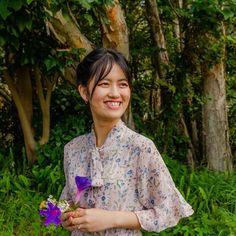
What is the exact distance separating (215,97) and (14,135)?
2.35 m

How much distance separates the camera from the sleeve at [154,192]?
1611 mm

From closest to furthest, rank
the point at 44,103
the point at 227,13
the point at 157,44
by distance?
1. the point at 227,13
2. the point at 44,103
3. the point at 157,44

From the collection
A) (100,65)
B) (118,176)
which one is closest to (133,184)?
(118,176)

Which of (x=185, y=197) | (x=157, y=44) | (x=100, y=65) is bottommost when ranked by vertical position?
(x=185, y=197)

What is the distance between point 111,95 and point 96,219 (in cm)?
41

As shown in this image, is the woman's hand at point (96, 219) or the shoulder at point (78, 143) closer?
the woman's hand at point (96, 219)

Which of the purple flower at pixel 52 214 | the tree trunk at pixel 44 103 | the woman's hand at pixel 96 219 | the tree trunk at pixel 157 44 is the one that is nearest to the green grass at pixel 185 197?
the tree trunk at pixel 44 103

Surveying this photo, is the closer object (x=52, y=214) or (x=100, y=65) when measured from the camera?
(x=52, y=214)

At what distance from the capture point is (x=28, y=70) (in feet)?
16.4

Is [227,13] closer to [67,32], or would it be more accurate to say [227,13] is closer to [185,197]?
[67,32]

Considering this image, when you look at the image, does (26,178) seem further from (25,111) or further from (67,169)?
(67,169)

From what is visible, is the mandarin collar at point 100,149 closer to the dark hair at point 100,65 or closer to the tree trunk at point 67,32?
the dark hair at point 100,65

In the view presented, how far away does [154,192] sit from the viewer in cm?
163

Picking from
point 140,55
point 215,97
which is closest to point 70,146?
point 215,97
